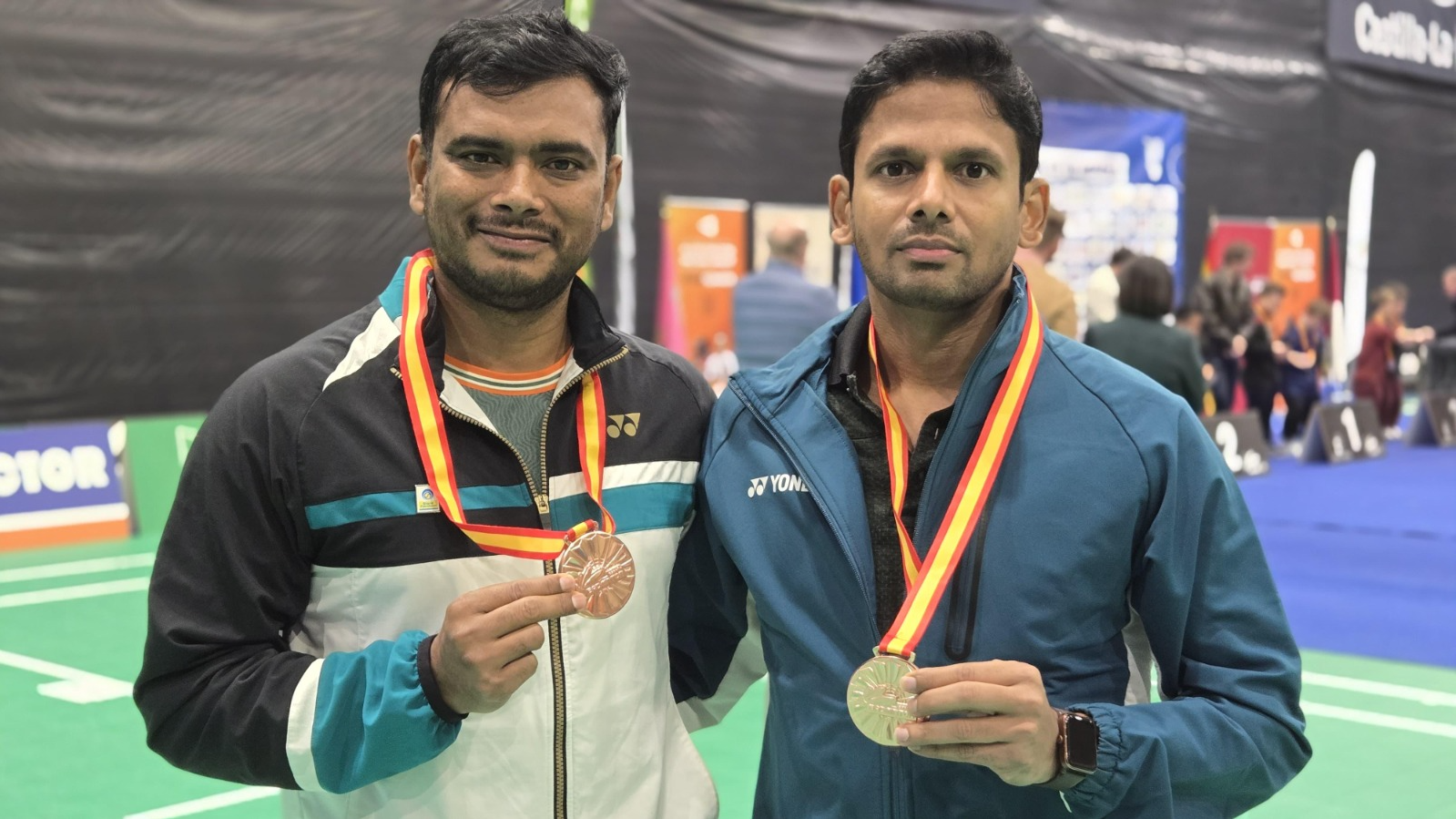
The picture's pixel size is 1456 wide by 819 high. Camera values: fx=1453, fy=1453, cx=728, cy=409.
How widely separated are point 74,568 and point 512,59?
24.8 ft

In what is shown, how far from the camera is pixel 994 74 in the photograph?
216cm

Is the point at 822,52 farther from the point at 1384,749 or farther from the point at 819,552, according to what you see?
the point at 819,552

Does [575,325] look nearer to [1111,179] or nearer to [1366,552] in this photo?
[1366,552]

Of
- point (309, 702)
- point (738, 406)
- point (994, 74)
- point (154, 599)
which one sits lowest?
point (309, 702)

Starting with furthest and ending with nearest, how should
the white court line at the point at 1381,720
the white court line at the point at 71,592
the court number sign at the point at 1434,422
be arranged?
the court number sign at the point at 1434,422
the white court line at the point at 71,592
the white court line at the point at 1381,720

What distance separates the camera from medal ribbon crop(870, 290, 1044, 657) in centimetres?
191

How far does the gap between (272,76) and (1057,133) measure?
9.14 m

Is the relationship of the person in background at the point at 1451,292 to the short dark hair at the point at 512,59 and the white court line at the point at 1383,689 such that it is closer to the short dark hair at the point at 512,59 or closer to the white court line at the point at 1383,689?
the white court line at the point at 1383,689

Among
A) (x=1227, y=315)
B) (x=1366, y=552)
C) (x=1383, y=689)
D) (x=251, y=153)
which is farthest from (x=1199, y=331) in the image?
(x=251, y=153)

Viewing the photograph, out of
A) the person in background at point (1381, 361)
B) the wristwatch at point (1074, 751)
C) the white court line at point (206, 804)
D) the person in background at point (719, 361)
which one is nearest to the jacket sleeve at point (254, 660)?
the wristwatch at point (1074, 751)

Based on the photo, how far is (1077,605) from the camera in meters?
1.97

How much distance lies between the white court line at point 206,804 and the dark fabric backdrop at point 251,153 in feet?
18.9

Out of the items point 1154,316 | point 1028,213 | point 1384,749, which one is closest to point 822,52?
point 1154,316

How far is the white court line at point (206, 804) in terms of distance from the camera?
481cm
